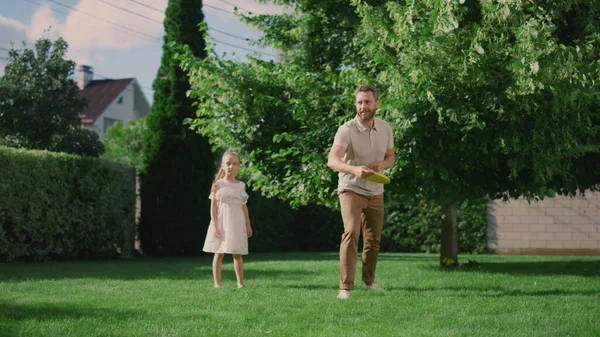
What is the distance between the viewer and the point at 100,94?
42.0m

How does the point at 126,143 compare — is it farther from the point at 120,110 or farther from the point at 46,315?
the point at 46,315

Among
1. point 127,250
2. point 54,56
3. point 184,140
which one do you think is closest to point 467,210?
point 184,140

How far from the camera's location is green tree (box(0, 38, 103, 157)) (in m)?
17.3

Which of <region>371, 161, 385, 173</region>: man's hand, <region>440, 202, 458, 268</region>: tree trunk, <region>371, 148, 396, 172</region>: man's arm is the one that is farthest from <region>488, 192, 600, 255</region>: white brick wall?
<region>371, 161, 385, 173</region>: man's hand

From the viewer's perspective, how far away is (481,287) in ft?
24.9

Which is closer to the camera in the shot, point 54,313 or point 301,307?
point 54,313

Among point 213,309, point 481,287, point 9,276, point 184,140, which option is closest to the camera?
point 213,309

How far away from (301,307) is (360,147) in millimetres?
1588

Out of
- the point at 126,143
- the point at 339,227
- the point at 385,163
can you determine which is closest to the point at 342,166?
the point at 385,163

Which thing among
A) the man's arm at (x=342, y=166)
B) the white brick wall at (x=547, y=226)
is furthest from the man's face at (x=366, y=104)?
the white brick wall at (x=547, y=226)

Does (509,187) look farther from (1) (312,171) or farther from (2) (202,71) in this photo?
(2) (202,71)

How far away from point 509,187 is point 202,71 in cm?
446

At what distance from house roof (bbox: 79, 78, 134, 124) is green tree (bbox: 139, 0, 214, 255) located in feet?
77.8

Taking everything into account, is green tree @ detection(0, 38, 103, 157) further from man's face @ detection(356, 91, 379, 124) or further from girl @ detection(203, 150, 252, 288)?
man's face @ detection(356, 91, 379, 124)
